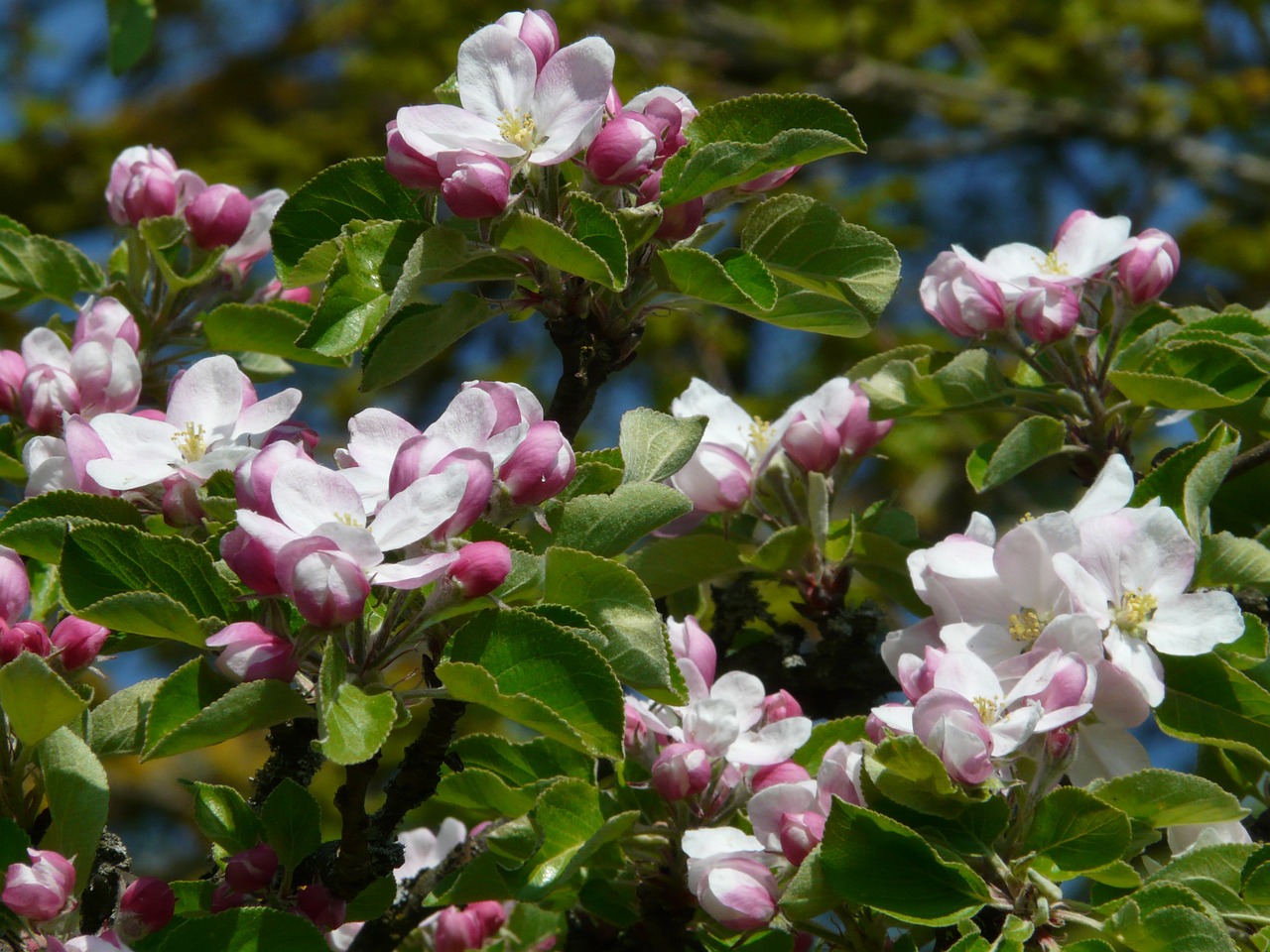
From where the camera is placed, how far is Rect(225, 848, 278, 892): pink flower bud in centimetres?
121

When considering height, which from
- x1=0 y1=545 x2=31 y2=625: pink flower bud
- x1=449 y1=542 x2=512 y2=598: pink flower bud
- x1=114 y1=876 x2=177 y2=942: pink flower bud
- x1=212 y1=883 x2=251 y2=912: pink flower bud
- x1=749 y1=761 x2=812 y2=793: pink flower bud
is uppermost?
x1=449 y1=542 x2=512 y2=598: pink flower bud

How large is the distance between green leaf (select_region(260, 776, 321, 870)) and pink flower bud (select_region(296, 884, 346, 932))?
0.11 feet

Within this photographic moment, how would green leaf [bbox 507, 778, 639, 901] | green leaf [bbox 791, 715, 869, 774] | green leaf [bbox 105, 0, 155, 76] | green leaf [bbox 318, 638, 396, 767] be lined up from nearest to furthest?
green leaf [bbox 318, 638, 396, 767]
green leaf [bbox 507, 778, 639, 901]
green leaf [bbox 791, 715, 869, 774]
green leaf [bbox 105, 0, 155, 76]

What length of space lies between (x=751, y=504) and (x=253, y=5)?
8581 millimetres

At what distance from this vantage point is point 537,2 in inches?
244

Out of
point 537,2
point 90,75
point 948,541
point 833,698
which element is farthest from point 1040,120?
point 90,75

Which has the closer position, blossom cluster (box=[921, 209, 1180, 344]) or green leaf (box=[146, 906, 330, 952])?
green leaf (box=[146, 906, 330, 952])

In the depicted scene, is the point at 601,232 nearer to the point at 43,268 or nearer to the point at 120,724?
the point at 120,724

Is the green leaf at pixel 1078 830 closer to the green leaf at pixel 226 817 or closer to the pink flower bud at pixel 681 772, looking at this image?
the pink flower bud at pixel 681 772

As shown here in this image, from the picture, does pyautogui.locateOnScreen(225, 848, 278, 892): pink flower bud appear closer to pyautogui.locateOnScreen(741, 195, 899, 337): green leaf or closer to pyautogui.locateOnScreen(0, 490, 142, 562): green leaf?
pyautogui.locateOnScreen(0, 490, 142, 562): green leaf

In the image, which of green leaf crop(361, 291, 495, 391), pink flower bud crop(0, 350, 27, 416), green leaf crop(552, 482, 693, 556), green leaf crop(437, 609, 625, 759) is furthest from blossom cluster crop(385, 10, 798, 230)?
pink flower bud crop(0, 350, 27, 416)

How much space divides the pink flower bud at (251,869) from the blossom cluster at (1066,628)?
547 mm

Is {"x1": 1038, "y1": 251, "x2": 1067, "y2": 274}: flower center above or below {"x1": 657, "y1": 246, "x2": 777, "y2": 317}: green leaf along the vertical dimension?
below

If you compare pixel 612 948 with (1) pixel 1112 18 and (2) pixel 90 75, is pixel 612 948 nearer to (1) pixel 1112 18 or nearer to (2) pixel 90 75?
(1) pixel 1112 18
